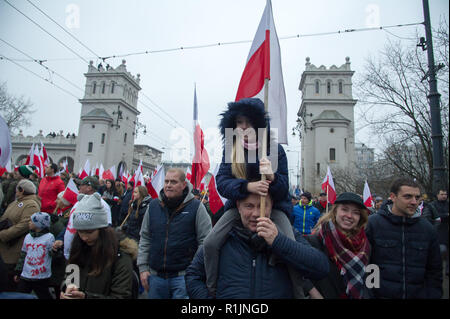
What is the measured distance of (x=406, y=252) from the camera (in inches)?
102

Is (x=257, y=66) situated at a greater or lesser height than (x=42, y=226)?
greater

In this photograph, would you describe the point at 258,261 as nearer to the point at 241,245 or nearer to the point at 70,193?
the point at 241,245

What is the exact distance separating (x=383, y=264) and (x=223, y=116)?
201 cm

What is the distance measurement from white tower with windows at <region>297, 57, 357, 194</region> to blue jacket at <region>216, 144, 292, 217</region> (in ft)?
137

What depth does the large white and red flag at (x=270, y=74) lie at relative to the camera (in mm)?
2568

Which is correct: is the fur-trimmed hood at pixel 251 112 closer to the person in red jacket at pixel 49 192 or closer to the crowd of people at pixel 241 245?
the crowd of people at pixel 241 245

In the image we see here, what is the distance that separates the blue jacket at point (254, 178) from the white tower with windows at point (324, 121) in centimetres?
4162

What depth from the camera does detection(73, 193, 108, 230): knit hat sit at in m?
2.53

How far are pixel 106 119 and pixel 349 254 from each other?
47.7 metres

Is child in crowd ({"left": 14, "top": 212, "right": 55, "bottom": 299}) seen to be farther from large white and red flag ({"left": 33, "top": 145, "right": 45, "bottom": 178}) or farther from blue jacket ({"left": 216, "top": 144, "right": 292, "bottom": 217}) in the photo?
large white and red flag ({"left": 33, "top": 145, "right": 45, "bottom": 178})

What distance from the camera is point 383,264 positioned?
102 inches

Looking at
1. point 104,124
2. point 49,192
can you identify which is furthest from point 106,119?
point 49,192
